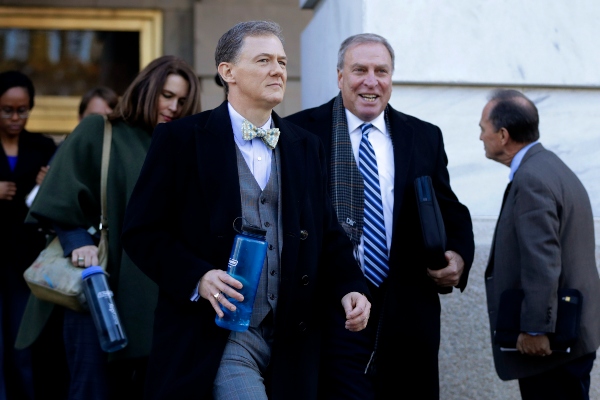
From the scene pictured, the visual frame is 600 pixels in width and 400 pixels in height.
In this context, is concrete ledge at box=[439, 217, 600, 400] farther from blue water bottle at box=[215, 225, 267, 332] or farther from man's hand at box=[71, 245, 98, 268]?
blue water bottle at box=[215, 225, 267, 332]

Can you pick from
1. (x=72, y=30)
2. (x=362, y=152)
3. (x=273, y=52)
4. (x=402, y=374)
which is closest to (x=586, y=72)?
(x=362, y=152)

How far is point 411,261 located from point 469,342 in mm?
1228

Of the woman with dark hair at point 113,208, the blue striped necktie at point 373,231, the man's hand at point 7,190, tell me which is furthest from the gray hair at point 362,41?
the man's hand at point 7,190

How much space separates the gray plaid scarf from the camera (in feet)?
15.3

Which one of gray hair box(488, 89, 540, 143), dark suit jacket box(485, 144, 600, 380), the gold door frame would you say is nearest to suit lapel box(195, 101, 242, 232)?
dark suit jacket box(485, 144, 600, 380)

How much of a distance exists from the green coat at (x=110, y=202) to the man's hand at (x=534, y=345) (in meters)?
1.70

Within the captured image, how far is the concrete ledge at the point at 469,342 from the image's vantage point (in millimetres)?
5727

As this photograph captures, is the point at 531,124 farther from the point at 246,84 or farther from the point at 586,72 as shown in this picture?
the point at 246,84

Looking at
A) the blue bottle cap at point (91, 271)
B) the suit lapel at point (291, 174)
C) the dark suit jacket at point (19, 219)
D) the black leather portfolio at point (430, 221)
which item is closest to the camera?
the suit lapel at point (291, 174)

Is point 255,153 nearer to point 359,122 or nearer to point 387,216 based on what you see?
point 387,216

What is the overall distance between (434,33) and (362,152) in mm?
1320

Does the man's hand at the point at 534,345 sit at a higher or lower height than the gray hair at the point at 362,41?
lower

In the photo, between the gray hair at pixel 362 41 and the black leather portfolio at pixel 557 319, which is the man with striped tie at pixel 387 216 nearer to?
the gray hair at pixel 362 41

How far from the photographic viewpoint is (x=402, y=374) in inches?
187
